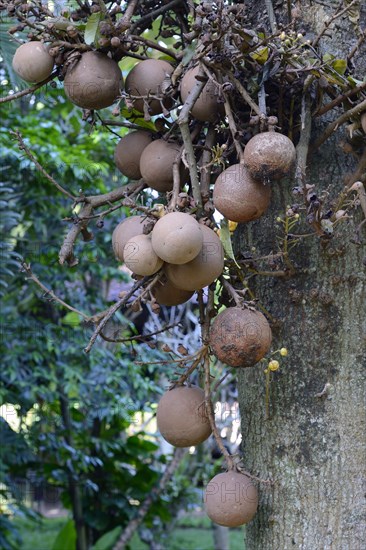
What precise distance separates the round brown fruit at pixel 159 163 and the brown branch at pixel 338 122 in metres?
0.26

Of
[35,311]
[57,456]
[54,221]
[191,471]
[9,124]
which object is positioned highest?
[9,124]

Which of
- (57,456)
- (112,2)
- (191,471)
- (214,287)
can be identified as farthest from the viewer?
(191,471)

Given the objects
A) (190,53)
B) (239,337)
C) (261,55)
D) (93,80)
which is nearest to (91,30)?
(93,80)

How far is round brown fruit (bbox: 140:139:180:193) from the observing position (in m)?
1.28

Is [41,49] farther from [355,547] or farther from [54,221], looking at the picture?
[54,221]

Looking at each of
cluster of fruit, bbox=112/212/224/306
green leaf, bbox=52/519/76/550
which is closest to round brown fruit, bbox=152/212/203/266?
cluster of fruit, bbox=112/212/224/306

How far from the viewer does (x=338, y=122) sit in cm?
127

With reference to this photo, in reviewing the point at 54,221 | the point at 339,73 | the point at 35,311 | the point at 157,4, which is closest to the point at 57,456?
the point at 35,311

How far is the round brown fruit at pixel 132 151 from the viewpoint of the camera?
4.56 ft

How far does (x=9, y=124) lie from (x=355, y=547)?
9.50 ft

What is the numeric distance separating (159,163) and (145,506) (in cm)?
331

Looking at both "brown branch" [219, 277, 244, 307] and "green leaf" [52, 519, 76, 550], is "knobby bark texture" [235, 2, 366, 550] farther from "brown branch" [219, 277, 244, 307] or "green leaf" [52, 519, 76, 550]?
"green leaf" [52, 519, 76, 550]

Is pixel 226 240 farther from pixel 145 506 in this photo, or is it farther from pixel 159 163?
pixel 145 506

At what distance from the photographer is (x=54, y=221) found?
154 inches
